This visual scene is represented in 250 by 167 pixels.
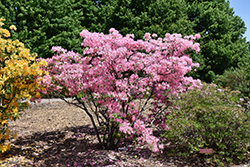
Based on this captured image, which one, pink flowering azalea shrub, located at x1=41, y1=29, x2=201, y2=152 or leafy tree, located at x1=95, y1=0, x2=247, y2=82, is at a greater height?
leafy tree, located at x1=95, y1=0, x2=247, y2=82

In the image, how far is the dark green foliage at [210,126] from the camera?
4562mm

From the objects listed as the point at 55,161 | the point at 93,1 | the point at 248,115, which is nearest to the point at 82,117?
the point at 55,161

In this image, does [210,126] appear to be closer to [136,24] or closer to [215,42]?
[136,24]

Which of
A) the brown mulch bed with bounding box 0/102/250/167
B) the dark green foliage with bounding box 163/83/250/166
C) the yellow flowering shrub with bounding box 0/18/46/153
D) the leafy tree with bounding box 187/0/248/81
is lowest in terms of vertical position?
the brown mulch bed with bounding box 0/102/250/167

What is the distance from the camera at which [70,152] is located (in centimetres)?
538

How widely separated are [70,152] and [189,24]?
39.5 ft

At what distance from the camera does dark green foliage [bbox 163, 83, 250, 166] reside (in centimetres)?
456

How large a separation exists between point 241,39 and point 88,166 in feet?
57.7

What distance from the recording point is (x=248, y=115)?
477 cm

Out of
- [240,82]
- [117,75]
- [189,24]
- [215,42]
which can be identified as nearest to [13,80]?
[117,75]

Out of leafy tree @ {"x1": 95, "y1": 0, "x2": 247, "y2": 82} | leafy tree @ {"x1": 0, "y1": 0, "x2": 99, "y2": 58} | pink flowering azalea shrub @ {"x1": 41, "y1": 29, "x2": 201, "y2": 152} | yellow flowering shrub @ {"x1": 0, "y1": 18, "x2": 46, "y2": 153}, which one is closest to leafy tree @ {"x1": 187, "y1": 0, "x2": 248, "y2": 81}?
leafy tree @ {"x1": 95, "y1": 0, "x2": 247, "y2": 82}

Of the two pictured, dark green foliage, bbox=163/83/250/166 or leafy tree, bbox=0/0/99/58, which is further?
leafy tree, bbox=0/0/99/58

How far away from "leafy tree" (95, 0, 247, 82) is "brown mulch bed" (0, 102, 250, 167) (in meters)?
8.21

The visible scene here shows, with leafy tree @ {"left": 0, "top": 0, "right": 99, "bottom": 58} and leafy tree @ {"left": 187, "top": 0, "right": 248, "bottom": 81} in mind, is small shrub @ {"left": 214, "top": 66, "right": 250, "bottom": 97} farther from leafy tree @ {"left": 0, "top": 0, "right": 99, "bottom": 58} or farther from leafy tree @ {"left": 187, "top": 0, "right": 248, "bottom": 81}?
leafy tree @ {"left": 0, "top": 0, "right": 99, "bottom": 58}
